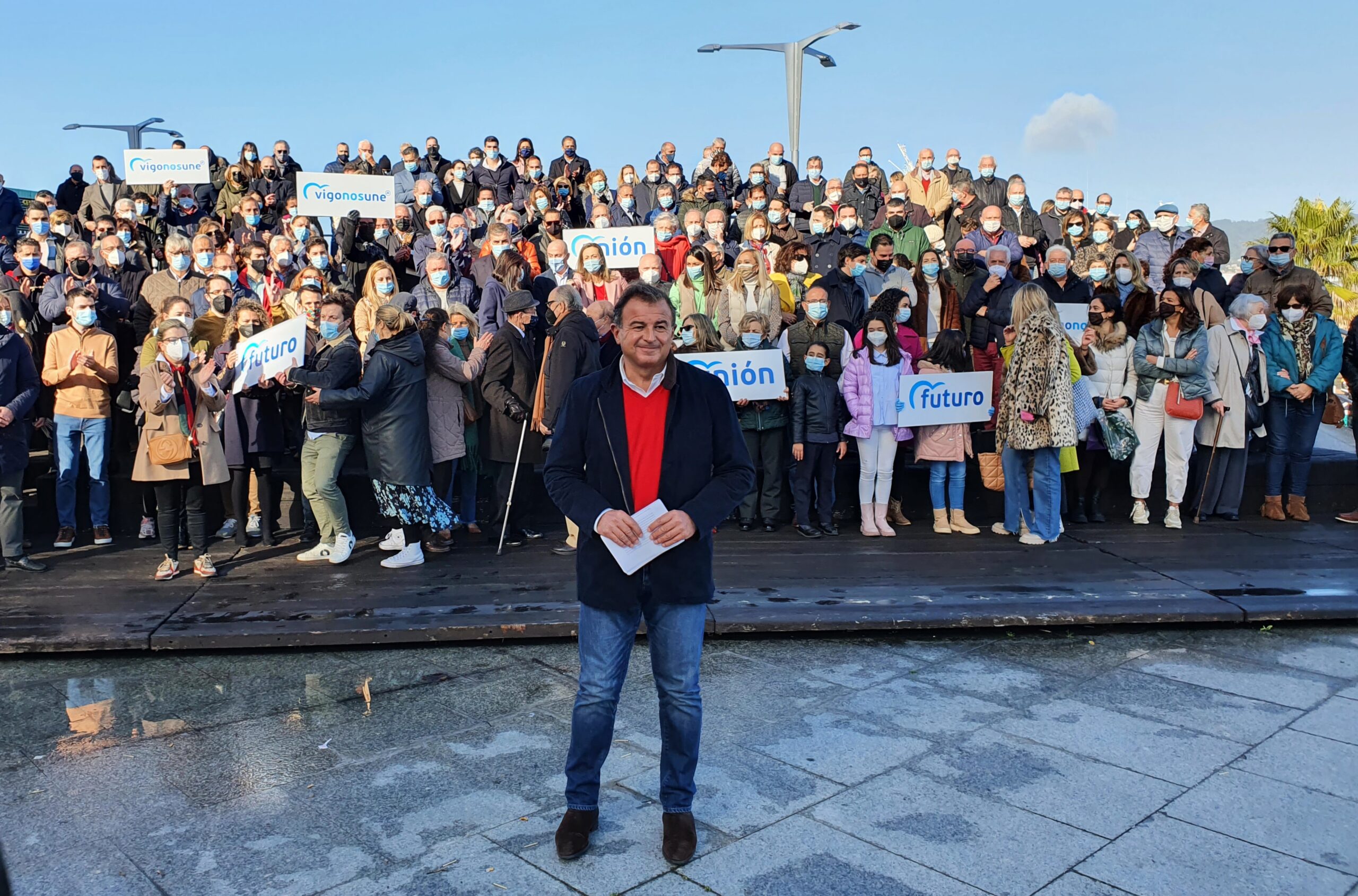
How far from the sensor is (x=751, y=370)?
9.47 metres

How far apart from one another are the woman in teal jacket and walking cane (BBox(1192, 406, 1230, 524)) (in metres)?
0.63

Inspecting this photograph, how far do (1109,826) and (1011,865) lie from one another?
0.56 metres

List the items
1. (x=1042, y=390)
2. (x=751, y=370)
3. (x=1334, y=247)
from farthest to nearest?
(x=1334, y=247) < (x=751, y=370) < (x=1042, y=390)

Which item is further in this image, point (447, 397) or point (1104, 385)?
point (1104, 385)

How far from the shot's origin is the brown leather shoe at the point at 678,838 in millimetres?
3842

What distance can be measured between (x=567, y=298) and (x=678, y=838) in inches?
214

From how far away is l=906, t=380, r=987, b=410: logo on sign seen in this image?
9.53 meters

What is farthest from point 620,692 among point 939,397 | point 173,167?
point 173,167

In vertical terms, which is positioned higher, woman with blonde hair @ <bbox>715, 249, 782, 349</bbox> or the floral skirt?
woman with blonde hair @ <bbox>715, 249, 782, 349</bbox>

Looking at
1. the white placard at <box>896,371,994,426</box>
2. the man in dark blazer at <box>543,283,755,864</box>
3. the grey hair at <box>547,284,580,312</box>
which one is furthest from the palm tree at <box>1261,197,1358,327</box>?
the man in dark blazer at <box>543,283,755,864</box>

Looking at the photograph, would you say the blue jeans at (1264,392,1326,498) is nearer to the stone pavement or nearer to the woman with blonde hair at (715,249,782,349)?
the stone pavement

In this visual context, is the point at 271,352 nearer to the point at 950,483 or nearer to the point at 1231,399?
the point at 950,483

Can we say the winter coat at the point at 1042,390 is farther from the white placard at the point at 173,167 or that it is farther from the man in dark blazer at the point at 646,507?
the white placard at the point at 173,167

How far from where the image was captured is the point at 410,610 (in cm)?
700
